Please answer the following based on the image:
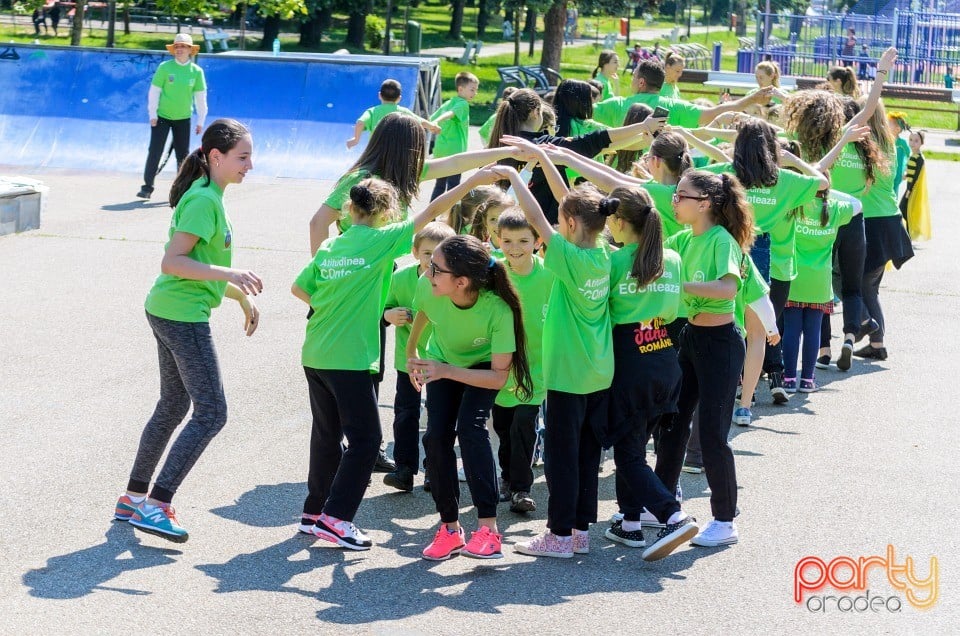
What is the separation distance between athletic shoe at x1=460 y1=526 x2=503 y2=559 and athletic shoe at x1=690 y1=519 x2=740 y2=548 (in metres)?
0.97

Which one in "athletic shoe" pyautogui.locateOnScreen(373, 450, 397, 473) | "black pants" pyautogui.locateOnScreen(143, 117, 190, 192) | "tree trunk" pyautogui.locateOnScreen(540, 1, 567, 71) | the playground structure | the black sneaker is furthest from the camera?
"tree trunk" pyautogui.locateOnScreen(540, 1, 567, 71)

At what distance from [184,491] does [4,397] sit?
2052 millimetres

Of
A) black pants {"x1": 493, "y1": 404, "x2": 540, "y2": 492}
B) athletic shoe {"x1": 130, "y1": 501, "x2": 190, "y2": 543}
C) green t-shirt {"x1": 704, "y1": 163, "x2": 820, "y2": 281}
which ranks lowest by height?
athletic shoe {"x1": 130, "y1": 501, "x2": 190, "y2": 543}

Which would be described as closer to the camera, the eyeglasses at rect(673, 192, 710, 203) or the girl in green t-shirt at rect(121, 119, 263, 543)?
the girl in green t-shirt at rect(121, 119, 263, 543)

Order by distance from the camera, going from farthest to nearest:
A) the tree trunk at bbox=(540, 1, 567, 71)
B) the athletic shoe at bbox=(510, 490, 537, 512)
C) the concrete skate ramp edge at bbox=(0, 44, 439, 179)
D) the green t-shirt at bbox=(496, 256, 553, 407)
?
the tree trunk at bbox=(540, 1, 567, 71), the concrete skate ramp edge at bbox=(0, 44, 439, 179), the athletic shoe at bbox=(510, 490, 537, 512), the green t-shirt at bbox=(496, 256, 553, 407)

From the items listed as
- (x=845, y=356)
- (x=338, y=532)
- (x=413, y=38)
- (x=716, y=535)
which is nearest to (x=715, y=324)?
(x=716, y=535)

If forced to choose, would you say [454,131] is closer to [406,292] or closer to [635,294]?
[406,292]

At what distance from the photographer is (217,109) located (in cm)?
1950

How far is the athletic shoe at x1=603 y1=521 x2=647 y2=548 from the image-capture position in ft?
18.9

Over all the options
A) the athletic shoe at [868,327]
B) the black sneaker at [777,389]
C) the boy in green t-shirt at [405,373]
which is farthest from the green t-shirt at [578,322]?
the athletic shoe at [868,327]

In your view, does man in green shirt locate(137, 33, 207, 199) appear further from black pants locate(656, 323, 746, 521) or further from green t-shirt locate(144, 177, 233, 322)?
black pants locate(656, 323, 746, 521)

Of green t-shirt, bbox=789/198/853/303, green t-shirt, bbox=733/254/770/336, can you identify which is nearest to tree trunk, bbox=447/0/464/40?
green t-shirt, bbox=789/198/853/303

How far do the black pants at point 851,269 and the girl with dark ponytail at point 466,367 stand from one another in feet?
15.4

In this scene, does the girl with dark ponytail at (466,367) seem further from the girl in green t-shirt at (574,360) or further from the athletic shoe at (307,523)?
the athletic shoe at (307,523)
